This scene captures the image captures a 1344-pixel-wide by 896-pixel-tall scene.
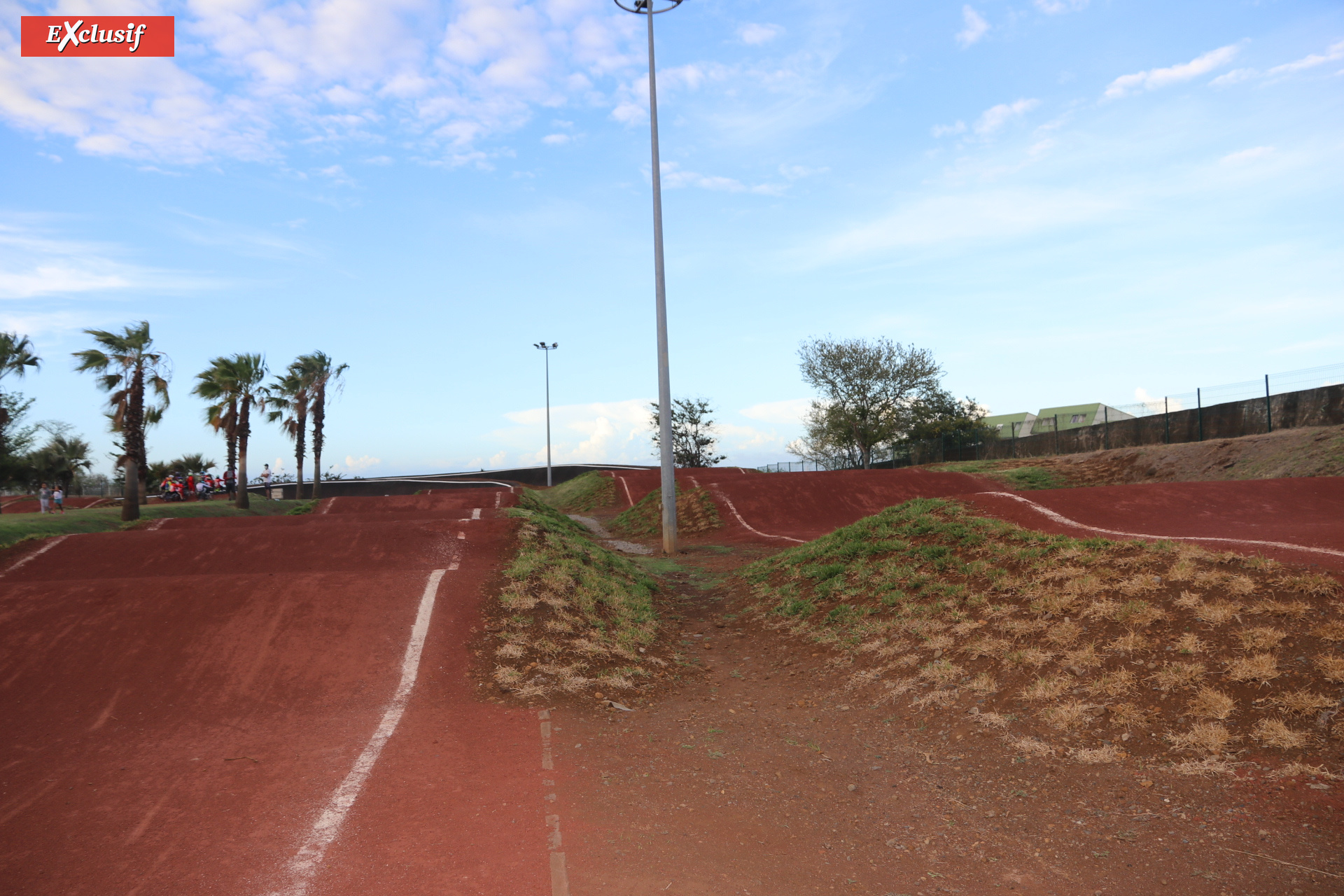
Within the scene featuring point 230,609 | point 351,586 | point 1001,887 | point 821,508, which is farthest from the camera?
point 821,508

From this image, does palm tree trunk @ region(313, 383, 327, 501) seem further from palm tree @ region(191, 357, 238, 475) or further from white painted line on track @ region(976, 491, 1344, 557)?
white painted line on track @ region(976, 491, 1344, 557)

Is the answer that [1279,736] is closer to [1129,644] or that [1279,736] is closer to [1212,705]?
[1212,705]

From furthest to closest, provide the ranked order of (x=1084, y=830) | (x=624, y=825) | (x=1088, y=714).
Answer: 1. (x=1088, y=714)
2. (x=624, y=825)
3. (x=1084, y=830)

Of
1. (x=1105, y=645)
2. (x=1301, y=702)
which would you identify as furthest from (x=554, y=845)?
(x=1301, y=702)

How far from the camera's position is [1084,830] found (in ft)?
14.4

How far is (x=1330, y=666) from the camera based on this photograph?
17.0ft

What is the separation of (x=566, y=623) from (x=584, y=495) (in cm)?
2779

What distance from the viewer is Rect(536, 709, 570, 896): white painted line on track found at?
12.9 feet

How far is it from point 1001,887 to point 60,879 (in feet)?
17.2

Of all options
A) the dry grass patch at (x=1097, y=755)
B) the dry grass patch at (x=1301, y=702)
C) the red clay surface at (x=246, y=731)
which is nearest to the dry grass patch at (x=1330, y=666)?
the dry grass patch at (x=1301, y=702)

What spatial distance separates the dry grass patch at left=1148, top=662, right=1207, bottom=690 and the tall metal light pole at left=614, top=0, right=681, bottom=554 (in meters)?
12.9

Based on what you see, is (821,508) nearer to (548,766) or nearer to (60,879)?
(548,766)

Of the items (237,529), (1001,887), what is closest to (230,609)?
(237,529)

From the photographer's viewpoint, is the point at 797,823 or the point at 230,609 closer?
the point at 797,823
